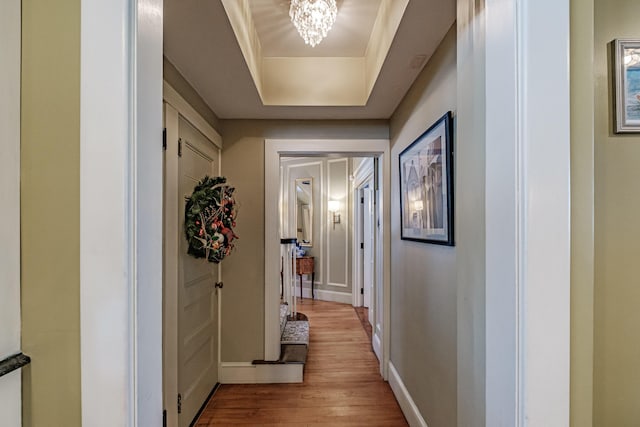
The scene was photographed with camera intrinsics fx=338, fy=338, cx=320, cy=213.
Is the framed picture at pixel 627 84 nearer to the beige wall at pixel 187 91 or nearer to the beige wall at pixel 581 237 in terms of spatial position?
the beige wall at pixel 581 237

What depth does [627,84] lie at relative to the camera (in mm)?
994

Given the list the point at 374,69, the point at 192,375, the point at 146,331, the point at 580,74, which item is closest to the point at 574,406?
the point at 580,74

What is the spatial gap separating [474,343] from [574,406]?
32 cm

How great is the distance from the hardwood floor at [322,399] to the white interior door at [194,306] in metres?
0.23

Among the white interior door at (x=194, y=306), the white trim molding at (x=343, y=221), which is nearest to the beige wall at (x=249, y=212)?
the white interior door at (x=194, y=306)

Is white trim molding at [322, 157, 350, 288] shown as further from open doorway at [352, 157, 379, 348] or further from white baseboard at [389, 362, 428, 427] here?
white baseboard at [389, 362, 428, 427]

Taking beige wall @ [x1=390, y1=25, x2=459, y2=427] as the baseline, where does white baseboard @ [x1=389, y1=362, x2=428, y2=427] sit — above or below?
below

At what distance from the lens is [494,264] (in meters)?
0.83

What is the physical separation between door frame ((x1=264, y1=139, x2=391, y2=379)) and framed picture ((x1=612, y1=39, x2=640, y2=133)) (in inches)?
81.5

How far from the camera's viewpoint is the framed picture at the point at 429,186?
1.66 metres

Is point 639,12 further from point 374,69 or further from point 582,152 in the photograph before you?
point 374,69

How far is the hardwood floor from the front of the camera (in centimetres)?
244

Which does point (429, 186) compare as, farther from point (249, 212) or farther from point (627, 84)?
point (249, 212)

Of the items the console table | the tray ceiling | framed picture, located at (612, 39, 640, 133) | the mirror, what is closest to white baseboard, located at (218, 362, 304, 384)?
the tray ceiling
